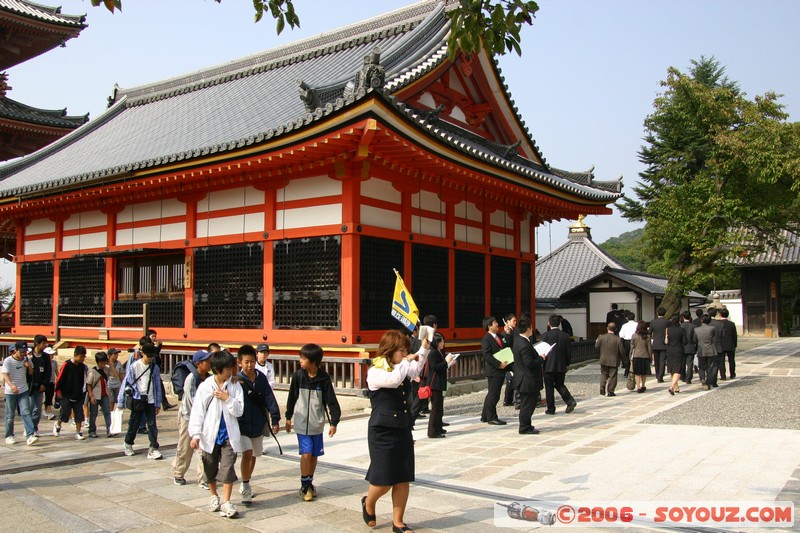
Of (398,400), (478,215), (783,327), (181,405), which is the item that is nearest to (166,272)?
(478,215)

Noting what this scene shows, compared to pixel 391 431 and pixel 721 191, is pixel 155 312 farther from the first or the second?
pixel 721 191

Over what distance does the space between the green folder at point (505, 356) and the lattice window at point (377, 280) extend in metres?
3.37

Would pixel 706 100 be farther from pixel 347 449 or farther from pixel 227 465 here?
pixel 227 465

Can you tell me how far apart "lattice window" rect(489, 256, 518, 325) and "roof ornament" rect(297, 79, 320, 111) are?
787 centimetres

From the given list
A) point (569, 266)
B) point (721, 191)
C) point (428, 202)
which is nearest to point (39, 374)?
point (428, 202)

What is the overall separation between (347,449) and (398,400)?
12.7ft

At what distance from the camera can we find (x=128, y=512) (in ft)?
21.3

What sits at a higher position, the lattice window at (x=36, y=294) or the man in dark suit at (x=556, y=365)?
the lattice window at (x=36, y=294)

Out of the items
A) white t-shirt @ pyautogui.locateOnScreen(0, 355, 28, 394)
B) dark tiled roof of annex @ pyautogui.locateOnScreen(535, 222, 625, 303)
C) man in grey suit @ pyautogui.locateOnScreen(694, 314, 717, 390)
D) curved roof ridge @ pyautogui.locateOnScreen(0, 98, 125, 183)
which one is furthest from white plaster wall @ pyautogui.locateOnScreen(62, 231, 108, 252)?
dark tiled roof of annex @ pyautogui.locateOnScreen(535, 222, 625, 303)

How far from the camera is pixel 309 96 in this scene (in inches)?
469

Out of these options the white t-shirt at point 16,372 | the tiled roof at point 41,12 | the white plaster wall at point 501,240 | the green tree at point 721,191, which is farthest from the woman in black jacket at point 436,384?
the tiled roof at point 41,12

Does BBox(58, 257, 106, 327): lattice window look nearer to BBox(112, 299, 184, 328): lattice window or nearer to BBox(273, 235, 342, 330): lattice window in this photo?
BBox(112, 299, 184, 328): lattice window

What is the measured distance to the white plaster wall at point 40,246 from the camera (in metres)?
19.2

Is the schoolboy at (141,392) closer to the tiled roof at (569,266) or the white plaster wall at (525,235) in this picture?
the white plaster wall at (525,235)
